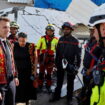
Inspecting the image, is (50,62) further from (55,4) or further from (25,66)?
(55,4)

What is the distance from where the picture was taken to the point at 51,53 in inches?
277

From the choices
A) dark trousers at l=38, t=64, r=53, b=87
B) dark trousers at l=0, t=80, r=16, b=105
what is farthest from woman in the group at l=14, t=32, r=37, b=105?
dark trousers at l=0, t=80, r=16, b=105

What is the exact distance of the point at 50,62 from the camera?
7125 millimetres

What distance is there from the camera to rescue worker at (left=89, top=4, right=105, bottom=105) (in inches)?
77.5

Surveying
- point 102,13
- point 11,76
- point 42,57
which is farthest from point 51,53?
point 102,13

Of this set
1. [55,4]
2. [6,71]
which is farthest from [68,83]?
[55,4]

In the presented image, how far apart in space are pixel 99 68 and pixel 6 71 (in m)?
2.02

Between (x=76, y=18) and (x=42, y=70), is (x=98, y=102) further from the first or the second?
(x=76, y=18)

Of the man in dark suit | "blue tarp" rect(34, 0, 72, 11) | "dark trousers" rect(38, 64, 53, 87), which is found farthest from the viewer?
"blue tarp" rect(34, 0, 72, 11)

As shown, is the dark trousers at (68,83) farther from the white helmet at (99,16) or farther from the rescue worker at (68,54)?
the white helmet at (99,16)

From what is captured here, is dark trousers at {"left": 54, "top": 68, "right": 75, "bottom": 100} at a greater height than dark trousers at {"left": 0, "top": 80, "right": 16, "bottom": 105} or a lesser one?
lesser

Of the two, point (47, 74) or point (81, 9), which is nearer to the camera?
point (47, 74)

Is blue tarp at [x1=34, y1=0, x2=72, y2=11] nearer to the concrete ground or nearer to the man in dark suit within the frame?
the concrete ground

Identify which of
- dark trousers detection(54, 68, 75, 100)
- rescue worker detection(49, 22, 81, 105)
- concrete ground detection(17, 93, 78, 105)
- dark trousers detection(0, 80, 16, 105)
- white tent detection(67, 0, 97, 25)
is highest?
white tent detection(67, 0, 97, 25)
